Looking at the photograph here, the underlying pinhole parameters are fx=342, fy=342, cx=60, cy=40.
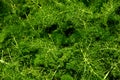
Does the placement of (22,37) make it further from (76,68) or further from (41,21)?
(76,68)

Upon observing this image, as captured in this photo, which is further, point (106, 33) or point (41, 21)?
point (41, 21)

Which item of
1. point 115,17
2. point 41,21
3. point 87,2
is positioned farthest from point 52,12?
point 115,17

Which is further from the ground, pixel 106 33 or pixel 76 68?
pixel 106 33

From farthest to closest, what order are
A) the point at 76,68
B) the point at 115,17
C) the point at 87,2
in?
the point at 87,2 < the point at 115,17 < the point at 76,68

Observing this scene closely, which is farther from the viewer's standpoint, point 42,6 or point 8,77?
point 42,6

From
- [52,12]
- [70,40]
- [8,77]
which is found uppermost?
[52,12]

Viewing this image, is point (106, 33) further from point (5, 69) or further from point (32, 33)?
point (5, 69)

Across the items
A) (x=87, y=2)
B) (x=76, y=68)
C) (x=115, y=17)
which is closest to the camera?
(x=76, y=68)

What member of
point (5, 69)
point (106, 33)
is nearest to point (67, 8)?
point (106, 33)
